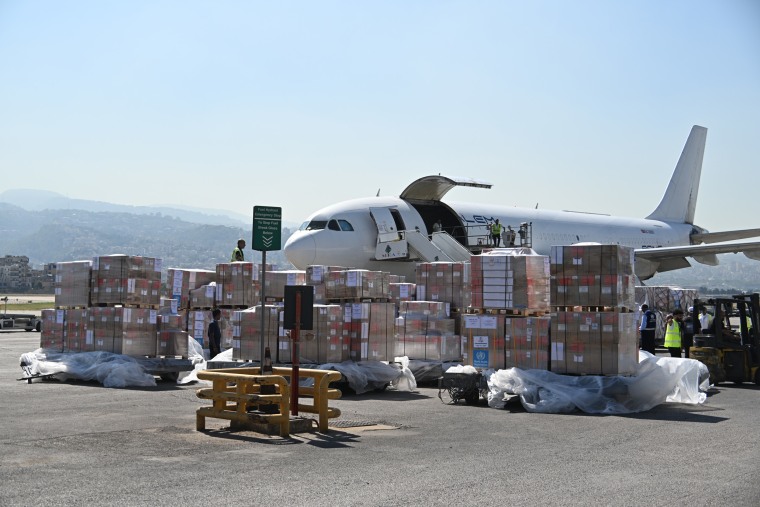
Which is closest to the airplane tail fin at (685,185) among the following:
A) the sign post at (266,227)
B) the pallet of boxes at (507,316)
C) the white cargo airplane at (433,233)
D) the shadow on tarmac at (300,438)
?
the white cargo airplane at (433,233)

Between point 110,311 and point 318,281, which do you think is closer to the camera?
point 110,311

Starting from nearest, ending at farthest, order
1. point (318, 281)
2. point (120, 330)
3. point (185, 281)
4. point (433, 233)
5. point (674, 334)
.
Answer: point (120, 330) < point (318, 281) < point (674, 334) < point (185, 281) < point (433, 233)

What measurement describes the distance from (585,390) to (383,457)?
5.25 meters

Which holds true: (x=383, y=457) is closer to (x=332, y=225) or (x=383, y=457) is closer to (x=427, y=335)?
(x=427, y=335)

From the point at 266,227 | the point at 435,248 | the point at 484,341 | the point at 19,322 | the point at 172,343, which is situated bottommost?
the point at 19,322

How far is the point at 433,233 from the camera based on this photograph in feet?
91.1

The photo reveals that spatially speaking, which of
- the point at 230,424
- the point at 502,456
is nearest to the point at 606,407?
the point at 502,456

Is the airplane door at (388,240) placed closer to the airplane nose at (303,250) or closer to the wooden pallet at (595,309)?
the airplane nose at (303,250)

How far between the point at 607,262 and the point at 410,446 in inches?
227

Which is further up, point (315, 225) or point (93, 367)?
point (315, 225)

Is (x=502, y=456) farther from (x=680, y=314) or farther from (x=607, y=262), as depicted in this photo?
Result: (x=680, y=314)

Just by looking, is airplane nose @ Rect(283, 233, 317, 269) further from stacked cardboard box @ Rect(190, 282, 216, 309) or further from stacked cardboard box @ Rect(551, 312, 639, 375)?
stacked cardboard box @ Rect(551, 312, 639, 375)

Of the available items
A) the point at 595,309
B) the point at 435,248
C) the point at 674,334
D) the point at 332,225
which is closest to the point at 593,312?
the point at 595,309

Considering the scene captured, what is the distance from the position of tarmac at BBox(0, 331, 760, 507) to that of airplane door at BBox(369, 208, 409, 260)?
45.5 ft
